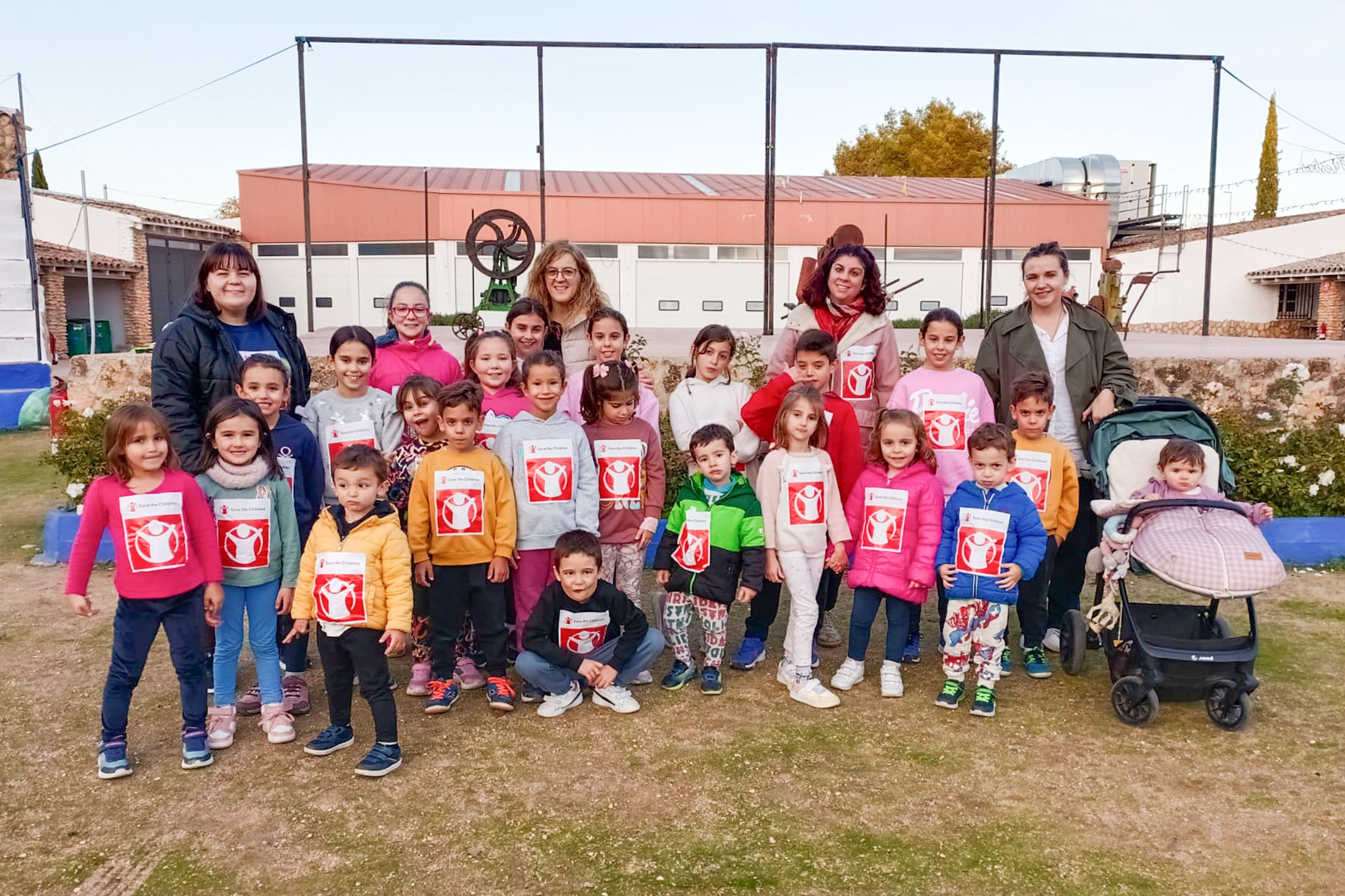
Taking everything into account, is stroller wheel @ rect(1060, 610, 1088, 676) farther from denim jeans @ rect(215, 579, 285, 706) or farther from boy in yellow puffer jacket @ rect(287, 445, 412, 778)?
denim jeans @ rect(215, 579, 285, 706)

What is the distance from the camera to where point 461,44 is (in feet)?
21.8

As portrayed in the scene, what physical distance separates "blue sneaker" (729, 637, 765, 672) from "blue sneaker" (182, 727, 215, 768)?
6.28 feet

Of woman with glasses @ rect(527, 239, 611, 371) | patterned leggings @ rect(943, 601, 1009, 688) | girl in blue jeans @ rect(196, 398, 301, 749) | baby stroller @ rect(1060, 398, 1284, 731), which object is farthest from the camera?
woman with glasses @ rect(527, 239, 611, 371)

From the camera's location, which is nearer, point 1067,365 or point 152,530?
point 152,530

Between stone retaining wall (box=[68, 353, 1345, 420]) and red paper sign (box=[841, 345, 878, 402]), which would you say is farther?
stone retaining wall (box=[68, 353, 1345, 420])

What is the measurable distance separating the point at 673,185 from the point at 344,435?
67.1 ft

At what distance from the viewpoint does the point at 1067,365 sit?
3.95m

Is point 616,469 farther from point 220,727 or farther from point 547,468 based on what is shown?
point 220,727

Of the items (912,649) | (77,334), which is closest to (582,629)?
(912,649)

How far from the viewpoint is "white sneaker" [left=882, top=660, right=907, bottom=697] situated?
3.58m

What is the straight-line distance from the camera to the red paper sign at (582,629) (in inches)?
133

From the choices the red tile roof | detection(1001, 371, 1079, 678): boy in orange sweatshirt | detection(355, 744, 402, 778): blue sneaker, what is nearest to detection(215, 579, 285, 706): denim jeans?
detection(355, 744, 402, 778): blue sneaker

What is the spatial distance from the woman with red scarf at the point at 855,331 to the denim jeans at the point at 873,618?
740 millimetres

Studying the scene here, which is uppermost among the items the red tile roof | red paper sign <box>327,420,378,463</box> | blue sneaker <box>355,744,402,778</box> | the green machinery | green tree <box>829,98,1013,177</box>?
green tree <box>829,98,1013,177</box>
